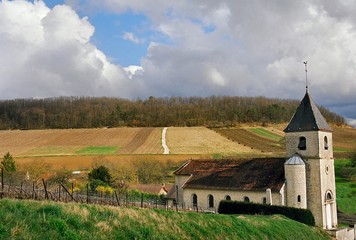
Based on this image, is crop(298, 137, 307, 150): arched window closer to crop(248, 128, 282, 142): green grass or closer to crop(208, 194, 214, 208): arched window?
crop(208, 194, 214, 208): arched window

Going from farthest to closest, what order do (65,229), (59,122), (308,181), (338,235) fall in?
(59,122) → (308,181) → (338,235) → (65,229)

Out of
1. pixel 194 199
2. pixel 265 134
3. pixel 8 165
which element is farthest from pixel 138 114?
pixel 194 199

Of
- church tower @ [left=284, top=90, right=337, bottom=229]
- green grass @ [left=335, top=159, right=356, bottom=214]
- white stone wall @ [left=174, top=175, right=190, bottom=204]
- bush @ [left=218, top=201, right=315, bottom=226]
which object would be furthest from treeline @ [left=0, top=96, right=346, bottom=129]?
bush @ [left=218, top=201, right=315, bottom=226]

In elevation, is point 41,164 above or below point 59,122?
below

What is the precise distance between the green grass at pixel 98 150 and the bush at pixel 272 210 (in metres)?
50.7

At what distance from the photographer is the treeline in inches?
4429

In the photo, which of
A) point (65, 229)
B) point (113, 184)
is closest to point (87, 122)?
point (113, 184)

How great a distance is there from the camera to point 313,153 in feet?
118

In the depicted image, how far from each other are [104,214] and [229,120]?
337 feet

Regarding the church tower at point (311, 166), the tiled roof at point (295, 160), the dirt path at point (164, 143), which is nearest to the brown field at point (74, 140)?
the dirt path at point (164, 143)

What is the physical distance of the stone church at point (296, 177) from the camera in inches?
1389

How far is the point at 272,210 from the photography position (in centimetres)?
3312

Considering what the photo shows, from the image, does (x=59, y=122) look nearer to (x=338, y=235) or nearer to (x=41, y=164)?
(x=41, y=164)

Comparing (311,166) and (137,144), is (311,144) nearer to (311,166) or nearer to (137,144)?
(311,166)
